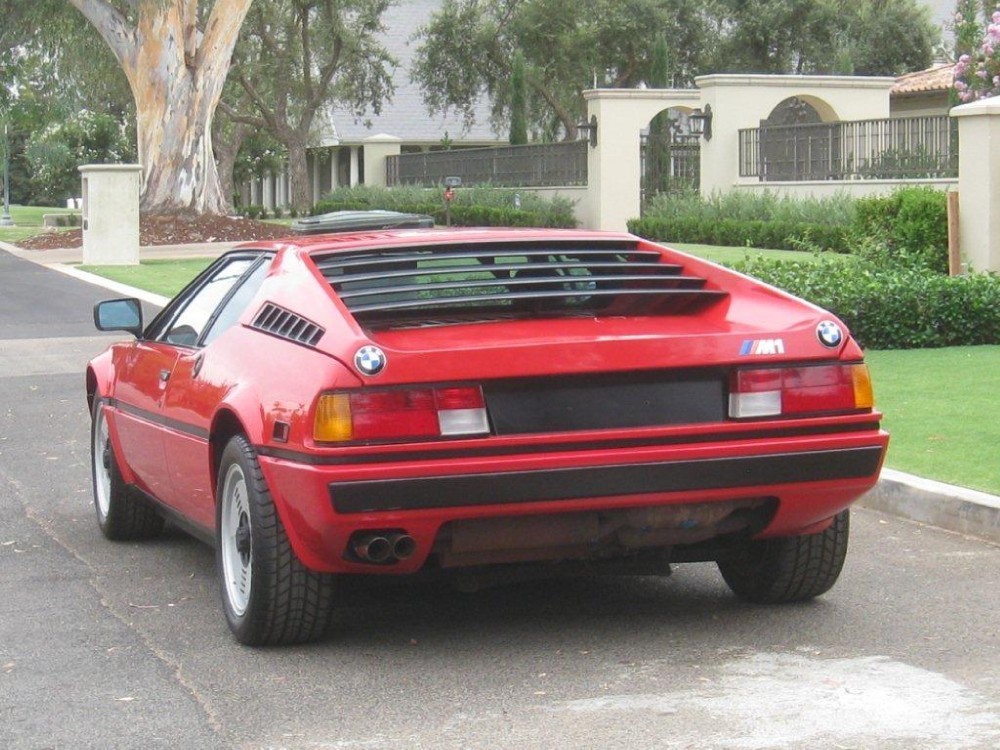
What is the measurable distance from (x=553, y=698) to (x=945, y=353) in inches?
367

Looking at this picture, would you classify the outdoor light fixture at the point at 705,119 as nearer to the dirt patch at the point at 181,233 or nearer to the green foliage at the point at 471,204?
the green foliage at the point at 471,204

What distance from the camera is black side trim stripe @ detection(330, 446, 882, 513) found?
520 cm

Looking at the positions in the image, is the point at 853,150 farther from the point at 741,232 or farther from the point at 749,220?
the point at 741,232

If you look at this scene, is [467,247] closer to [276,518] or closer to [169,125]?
[276,518]

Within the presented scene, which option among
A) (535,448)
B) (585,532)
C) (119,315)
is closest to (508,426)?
(535,448)

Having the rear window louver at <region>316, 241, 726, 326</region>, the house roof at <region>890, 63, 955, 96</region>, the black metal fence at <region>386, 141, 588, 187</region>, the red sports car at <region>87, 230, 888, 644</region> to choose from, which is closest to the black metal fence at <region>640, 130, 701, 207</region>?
the black metal fence at <region>386, 141, 588, 187</region>

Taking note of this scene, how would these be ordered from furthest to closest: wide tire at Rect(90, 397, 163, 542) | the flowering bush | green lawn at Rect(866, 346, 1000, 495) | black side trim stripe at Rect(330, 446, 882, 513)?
the flowering bush, green lawn at Rect(866, 346, 1000, 495), wide tire at Rect(90, 397, 163, 542), black side trim stripe at Rect(330, 446, 882, 513)

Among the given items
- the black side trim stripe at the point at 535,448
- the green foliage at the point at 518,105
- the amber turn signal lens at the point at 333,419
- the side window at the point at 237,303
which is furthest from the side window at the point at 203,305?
the green foliage at the point at 518,105

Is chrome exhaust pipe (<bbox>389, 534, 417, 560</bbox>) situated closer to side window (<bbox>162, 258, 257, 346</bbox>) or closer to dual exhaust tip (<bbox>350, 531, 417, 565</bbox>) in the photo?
dual exhaust tip (<bbox>350, 531, 417, 565</bbox>)

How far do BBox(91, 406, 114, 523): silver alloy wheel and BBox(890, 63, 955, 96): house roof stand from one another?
1381 inches

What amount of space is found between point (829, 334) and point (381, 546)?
1689 millimetres

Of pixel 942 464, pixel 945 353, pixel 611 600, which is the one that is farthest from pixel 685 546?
pixel 945 353

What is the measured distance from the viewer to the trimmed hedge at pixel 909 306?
46.0 ft

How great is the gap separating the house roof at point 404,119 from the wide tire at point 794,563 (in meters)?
54.4
